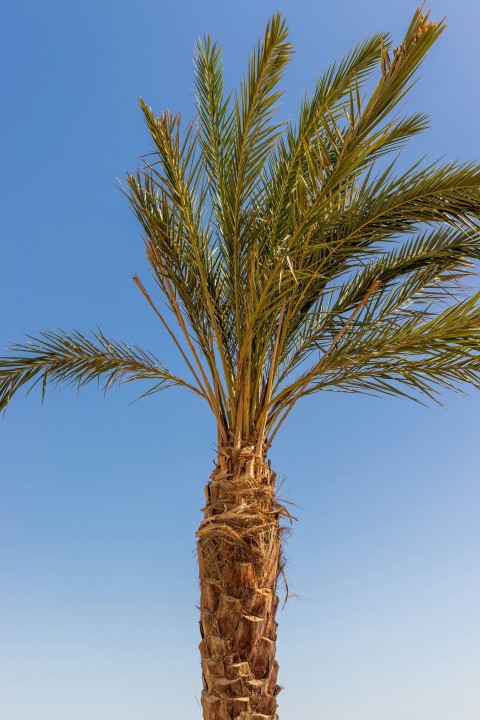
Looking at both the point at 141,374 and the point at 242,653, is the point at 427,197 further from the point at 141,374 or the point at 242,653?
the point at 242,653

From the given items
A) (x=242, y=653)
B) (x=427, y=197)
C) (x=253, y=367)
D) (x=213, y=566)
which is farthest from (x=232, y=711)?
(x=427, y=197)

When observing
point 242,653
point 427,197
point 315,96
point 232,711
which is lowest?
point 232,711

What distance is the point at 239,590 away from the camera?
19.7ft

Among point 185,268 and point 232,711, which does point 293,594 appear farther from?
point 185,268

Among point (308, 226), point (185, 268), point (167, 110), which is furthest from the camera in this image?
point (185, 268)

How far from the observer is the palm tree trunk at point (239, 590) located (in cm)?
585

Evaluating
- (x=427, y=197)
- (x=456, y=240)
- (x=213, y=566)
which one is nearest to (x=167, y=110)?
(x=427, y=197)

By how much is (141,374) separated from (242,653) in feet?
9.27

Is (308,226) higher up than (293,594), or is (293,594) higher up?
(308,226)

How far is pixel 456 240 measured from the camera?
677 cm

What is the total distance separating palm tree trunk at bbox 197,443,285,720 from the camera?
5848 mm

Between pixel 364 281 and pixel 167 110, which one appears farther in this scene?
pixel 364 281

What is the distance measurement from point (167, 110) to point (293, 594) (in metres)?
4.42

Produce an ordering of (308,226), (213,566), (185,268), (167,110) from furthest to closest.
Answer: (185,268) < (167,110) < (213,566) < (308,226)
